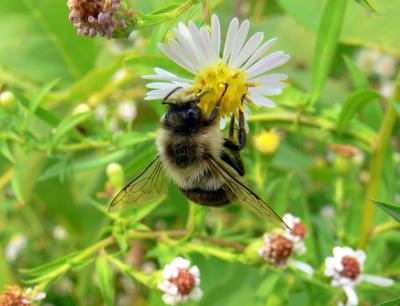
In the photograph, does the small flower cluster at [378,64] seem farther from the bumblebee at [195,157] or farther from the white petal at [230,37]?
the white petal at [230,37]

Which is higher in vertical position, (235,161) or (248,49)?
(248,49)

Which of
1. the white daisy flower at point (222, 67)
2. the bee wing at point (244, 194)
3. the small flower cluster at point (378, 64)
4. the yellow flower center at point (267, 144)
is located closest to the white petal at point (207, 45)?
the white daisy flower at point (222, 67)

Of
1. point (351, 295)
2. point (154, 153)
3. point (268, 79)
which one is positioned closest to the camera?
point (268, 79)

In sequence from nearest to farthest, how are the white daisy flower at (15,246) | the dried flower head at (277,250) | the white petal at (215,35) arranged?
the white petal at (215,35)
the dried flower head at (277,250)
the white daisy flower at (15,246)

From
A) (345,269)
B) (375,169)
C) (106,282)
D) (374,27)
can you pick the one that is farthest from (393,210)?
(374,27)

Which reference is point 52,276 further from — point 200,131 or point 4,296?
point 200,131

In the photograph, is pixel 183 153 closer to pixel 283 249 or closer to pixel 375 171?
pixel 283 249

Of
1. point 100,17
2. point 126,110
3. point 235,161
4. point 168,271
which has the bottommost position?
point 126,110

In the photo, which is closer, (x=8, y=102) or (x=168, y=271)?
(x=168, y=271)
